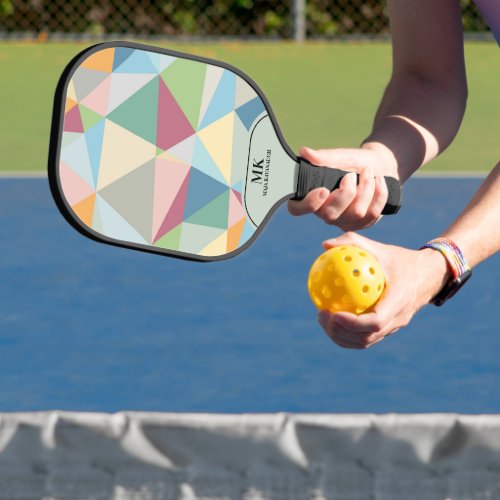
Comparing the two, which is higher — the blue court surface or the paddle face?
the paddle face

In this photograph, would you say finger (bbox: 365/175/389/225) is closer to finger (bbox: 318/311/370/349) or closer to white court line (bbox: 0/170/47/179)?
finger (bbox: 318/311/370/349)

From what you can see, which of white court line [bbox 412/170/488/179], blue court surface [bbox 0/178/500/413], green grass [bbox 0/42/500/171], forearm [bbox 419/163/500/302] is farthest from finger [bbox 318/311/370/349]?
green grass [bbox 0/42/500/171]

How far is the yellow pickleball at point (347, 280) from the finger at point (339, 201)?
70 mm

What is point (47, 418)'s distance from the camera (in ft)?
7.63

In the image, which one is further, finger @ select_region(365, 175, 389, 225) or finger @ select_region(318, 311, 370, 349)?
finger @ select_region(365, 175, 389, 225)

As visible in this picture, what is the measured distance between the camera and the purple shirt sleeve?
247 centimetres

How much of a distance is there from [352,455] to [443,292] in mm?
322

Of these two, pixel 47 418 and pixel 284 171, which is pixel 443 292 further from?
pixel 47 418

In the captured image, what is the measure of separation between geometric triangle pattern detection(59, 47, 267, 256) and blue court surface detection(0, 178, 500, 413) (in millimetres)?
1783

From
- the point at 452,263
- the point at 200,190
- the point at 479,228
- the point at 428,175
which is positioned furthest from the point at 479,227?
the point at 428,175

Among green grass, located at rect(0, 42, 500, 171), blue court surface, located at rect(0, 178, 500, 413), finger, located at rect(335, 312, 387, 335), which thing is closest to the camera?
finger, located at rect(335, 312, 387, 335)

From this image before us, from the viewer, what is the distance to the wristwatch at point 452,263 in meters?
2.18

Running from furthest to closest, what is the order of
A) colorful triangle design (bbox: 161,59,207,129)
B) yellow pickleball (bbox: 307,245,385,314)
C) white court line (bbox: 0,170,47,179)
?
white court line (bbox: 0,170,47,179)
colorful triangle design (bbox: 161,59,207,129)
yellow pickleball (bbox: 307,245,385,314)

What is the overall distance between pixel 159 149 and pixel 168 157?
21 mm
